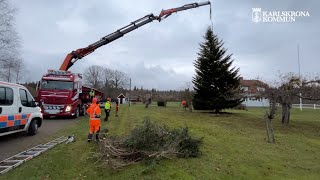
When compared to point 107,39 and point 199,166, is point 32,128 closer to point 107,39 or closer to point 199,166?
Result: point 199,166

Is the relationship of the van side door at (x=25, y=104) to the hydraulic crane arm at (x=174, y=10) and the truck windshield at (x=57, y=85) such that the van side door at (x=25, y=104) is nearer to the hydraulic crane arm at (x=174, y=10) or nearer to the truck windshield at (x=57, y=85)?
the truck windshield at (x=57, y=85)

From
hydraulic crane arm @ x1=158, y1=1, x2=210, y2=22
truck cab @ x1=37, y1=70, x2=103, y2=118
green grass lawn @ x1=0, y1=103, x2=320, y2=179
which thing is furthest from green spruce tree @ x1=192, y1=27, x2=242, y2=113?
green grass lawn @ x1=0, y1=103, x2=320, y2=179

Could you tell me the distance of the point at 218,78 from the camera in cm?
3456

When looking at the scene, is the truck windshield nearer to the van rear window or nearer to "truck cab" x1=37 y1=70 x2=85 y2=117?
"truck cab" x1=37 y1=70 x2=85 y2=117

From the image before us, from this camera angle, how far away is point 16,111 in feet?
40.5

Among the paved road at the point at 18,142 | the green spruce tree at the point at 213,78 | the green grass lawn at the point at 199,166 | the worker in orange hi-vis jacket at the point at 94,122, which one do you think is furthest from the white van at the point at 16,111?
the green spruce tree at the point at 213,78

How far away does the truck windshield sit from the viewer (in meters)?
22.8

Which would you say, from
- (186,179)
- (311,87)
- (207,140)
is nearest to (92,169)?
(186,179)

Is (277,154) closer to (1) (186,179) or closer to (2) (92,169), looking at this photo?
(1) (186,179)

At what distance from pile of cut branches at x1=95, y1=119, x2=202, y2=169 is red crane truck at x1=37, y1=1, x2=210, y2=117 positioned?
505 inches

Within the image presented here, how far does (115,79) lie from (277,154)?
97659 mm

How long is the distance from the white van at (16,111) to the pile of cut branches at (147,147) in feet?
13.7

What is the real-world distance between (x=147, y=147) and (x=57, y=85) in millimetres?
15467

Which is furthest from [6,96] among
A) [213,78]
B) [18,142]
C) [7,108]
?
[213,78]
